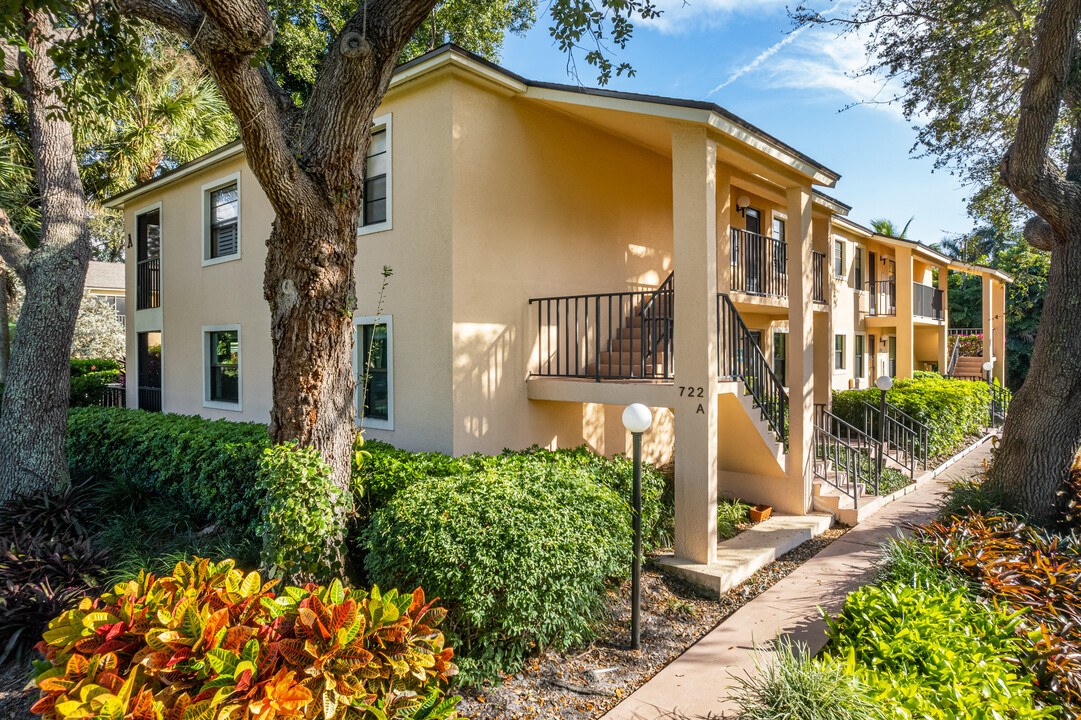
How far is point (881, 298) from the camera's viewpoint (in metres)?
21.4

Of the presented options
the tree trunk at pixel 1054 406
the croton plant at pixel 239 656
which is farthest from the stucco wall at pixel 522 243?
the tree trunk at pixel 1054 406

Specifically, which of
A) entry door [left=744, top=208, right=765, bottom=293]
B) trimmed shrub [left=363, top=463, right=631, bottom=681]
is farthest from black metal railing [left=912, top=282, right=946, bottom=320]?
trimmed shrub [left=363, top=463, right=631, bottom=681]

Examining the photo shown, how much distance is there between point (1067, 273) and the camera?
7578 millimetres

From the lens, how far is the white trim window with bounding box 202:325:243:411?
36.8 ft

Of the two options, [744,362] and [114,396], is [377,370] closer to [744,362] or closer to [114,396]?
[744,362]

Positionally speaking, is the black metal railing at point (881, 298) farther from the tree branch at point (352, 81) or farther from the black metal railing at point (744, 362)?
the tree branch at point (352, 81)

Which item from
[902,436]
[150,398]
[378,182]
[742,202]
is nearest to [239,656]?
[378,182]

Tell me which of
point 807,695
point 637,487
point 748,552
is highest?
point 637,487

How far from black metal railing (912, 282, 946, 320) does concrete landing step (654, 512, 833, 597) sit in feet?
48.1

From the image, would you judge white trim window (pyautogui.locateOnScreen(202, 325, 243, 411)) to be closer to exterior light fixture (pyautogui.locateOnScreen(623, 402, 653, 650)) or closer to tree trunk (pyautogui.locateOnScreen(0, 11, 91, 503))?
tree trunk (pyautogui.locateOnScreen(0, 11, 91, 503))

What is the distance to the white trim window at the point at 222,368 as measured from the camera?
11203 mm

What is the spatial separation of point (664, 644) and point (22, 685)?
18.0 feet

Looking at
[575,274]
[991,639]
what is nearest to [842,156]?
[575,274]

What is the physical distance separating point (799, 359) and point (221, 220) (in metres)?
11.0
